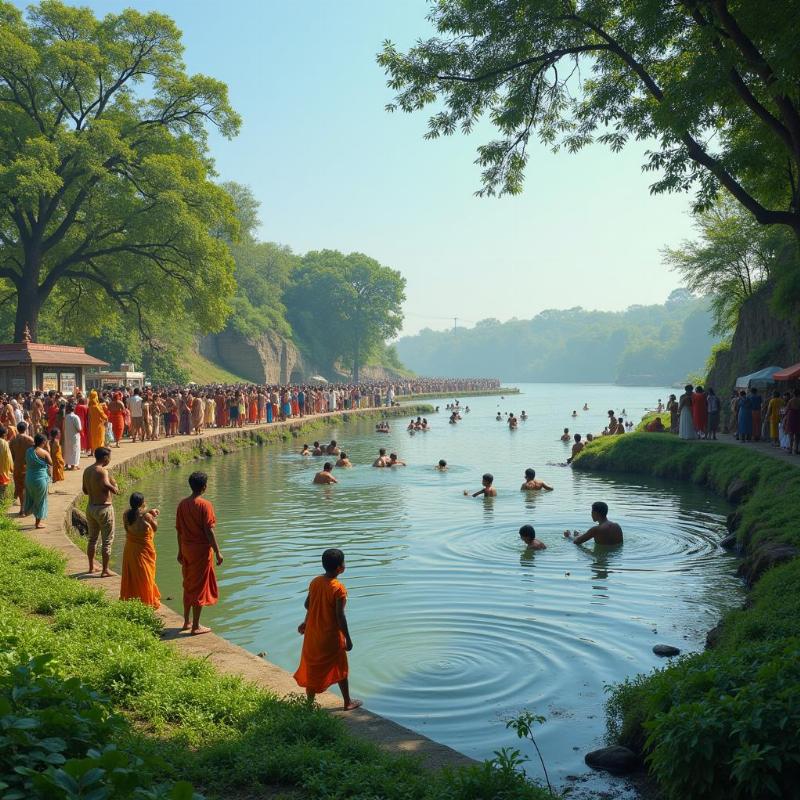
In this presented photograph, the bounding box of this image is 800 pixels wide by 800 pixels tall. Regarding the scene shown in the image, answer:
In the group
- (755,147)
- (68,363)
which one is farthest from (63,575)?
(68,363)

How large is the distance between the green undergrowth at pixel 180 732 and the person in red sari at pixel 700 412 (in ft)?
65.8

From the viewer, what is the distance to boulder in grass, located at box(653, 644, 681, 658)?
8.73 meters

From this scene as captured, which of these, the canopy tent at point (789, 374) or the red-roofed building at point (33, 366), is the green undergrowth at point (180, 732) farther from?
the canopy tent at point (789, 374)

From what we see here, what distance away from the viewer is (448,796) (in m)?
4.55

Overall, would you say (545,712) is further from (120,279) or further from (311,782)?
(120,279)

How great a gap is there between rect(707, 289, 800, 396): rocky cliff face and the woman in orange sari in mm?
19434

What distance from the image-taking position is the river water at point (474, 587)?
25.4 ft

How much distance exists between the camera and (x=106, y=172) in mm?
29484

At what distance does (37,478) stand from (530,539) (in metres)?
7.86

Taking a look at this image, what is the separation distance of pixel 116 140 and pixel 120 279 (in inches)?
217

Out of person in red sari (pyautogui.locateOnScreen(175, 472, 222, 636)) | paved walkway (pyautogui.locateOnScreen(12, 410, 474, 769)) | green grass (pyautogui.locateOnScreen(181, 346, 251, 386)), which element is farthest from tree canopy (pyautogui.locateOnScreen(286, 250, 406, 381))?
person in red sari (pyautogui.locateOnScreen(175, 472, 222, 636))

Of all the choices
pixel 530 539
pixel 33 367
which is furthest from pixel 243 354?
pixel 530 539

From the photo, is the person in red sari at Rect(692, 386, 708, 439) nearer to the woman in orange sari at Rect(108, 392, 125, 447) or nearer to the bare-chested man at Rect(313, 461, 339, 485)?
the bare-chested man at Rect(313, 461, 339, 485)

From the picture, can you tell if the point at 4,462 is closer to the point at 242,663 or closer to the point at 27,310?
the point at 242,663
